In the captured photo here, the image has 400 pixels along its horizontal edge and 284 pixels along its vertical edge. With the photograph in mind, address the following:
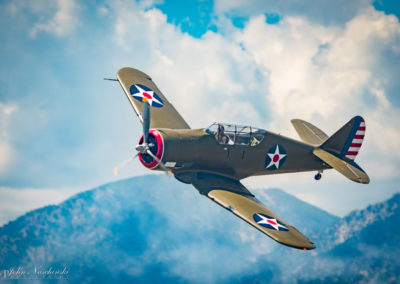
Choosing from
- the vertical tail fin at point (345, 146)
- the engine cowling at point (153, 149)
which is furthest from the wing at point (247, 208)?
the vertical tail fin at point (345, 146)

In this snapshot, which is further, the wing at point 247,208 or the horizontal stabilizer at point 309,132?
the horizontal stabilizer at point 309,132

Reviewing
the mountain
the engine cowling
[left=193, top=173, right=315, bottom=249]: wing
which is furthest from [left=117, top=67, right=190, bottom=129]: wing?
the mountain

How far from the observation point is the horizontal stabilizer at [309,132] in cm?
2397

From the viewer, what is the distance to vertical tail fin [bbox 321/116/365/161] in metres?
22.7

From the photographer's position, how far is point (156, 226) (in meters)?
150

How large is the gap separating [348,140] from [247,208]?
7.41m

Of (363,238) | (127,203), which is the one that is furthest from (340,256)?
(127,203)

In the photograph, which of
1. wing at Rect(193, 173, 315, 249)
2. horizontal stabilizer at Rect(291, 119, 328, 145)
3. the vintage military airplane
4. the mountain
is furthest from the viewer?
the mountain

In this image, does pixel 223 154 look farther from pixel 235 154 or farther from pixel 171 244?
pixel 171 244

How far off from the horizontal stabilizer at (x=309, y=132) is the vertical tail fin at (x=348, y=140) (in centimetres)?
110

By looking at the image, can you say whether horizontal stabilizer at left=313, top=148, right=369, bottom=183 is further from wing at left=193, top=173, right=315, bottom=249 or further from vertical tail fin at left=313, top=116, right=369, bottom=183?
wing at left=193, top=173, right=315, bottom=249

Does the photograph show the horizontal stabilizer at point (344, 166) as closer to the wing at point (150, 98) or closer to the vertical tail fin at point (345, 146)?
the vertical tail fin at point (345, 146)

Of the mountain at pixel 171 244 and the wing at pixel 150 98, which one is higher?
the mountain at pixel 171 244

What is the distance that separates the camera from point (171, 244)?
140 metres
